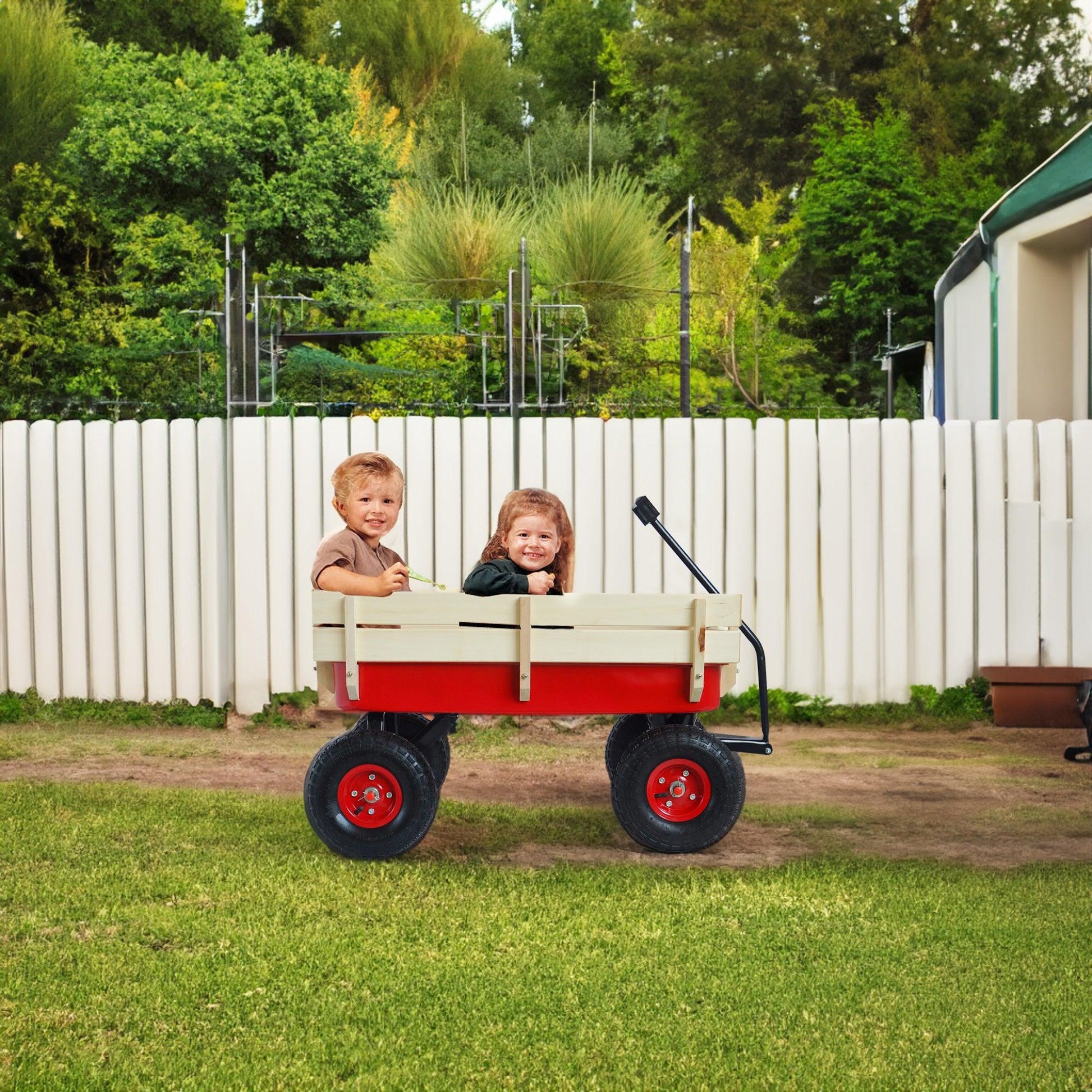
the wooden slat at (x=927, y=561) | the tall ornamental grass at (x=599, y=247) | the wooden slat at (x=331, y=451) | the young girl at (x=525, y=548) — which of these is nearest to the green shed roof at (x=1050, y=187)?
the wooden slat at (x=927, y=561)

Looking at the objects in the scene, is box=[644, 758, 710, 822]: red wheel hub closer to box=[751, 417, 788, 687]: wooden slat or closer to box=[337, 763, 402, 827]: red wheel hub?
box=[337, 763, 402, 827]: red wheel hub

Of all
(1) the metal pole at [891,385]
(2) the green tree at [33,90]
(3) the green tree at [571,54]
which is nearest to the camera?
(1) the metal pole at [891,385]

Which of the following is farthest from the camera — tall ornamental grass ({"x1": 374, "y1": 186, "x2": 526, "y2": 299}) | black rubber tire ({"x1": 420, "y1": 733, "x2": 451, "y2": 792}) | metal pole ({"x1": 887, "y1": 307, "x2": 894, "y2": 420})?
tall ornamental grass ({"x1": 374, "y1": 186, "x2": 526, "y2": 299})

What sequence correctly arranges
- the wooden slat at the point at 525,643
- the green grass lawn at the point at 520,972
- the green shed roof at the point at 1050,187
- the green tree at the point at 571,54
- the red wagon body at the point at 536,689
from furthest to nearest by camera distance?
the green tree at the point at 571,54 < the green shed roof at the point at 1050,187 < the red wagon body at the point at 536,689 < the wooden slat at the point at 525,643 < the green grass lawn at the point at 520,972

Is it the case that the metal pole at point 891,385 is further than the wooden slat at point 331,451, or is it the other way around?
the metal pole at point 891,385

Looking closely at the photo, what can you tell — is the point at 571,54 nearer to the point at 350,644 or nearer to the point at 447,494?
the point at 447,494

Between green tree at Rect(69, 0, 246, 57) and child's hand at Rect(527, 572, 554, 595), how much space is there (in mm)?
43467

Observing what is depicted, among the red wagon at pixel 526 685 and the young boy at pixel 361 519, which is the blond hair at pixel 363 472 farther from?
the red wagon at pixel 526 685

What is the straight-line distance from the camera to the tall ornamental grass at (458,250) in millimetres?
27422

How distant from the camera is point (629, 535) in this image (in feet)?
29.3

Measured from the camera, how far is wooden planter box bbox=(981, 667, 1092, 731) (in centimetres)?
863

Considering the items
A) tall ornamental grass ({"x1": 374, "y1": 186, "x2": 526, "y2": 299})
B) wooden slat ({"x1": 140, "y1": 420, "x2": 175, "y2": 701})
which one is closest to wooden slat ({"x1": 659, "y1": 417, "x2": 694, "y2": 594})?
wooden slat ({"x1": 140, "y1": 420, "x2": 175, "y2": 701})

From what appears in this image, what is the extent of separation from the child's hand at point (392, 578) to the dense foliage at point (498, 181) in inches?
689

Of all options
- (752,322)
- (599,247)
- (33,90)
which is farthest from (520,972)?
(33,90)
